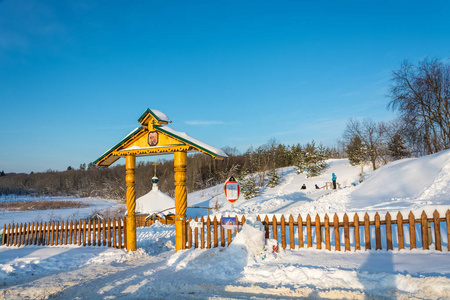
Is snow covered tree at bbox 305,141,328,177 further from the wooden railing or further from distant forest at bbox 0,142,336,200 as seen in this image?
the wooden railing

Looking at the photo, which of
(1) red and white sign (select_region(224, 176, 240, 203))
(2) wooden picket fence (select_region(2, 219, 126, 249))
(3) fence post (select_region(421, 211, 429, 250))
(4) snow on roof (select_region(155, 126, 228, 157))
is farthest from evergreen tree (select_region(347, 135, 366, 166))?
(1) red and white sign (select_region(224, 176, 240, 203))

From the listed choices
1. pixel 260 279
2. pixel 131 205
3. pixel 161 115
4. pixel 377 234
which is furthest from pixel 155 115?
pixel 377 234

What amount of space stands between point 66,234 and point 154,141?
572 centimetres

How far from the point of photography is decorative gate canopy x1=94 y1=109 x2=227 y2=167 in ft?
33.9

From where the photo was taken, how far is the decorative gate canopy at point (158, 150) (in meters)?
10.3

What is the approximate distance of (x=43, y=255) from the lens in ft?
34.9

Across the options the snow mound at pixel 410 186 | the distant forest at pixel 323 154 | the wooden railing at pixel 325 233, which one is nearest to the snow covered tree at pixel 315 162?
the distant forest at pixel 323 154

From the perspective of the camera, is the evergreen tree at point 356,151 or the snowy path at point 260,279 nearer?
the snowy path at point 260,279

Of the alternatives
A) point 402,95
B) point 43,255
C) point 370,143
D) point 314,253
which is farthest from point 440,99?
point 43,255

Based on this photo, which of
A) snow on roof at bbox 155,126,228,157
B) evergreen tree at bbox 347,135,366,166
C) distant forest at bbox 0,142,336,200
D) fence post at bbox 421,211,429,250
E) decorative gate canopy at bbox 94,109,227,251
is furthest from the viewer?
distant forest at bbox 0,142,336,200

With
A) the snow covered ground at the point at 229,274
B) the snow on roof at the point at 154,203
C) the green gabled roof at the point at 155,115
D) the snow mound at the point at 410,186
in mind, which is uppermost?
the green gabled roof at the point at 155,115

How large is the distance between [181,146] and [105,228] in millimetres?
4666

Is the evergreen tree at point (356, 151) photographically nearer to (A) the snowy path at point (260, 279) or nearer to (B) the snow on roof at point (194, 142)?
(B) the snow on roof at point (194, 142)

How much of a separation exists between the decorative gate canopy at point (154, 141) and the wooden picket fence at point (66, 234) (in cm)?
257
